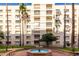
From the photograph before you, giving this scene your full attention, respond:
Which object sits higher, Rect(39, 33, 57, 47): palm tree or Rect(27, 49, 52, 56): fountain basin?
Rect(39, 33, 57, 47): palm tree

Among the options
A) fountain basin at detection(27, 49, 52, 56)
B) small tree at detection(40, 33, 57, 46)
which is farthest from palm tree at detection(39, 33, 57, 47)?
fountain basin at detection(27, 49, 52, 56)

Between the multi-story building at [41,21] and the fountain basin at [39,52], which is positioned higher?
the multi-story building at [41,21]

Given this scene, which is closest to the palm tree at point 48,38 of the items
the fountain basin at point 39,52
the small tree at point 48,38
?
the small tree at point 48,38

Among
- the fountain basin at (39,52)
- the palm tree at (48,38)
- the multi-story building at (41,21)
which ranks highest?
the multi-story building at (41,21)

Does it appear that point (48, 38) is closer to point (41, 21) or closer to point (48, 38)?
point (48, 38)

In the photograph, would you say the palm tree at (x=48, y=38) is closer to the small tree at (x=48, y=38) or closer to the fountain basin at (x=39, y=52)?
the small tree at (x=48, y=38)

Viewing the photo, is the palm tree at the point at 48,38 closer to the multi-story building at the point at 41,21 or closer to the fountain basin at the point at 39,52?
the multi-story building at the point at 41,21

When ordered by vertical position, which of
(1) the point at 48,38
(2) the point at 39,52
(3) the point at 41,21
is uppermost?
(3) the point at 41,21

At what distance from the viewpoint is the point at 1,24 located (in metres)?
5.63

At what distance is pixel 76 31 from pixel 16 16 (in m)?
1.07

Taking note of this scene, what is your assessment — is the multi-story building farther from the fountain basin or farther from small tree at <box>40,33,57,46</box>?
the fountain basin

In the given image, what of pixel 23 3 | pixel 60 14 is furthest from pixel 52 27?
pixel 23 3

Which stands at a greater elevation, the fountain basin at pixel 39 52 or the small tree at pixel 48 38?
the small tree at pixel 48 38

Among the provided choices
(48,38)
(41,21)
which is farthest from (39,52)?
(41,21)
